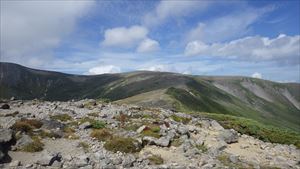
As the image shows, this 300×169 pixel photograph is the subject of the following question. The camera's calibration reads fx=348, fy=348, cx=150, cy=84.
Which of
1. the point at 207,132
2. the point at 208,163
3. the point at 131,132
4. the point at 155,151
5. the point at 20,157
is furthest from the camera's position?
the point at 207,132

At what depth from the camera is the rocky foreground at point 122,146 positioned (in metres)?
26.9

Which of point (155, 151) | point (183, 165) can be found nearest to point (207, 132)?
point (155, 151)

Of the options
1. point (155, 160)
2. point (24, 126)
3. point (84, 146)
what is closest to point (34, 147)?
point (84, 146)

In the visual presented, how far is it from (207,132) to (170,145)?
1120 centimetres

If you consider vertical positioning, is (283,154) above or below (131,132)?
below

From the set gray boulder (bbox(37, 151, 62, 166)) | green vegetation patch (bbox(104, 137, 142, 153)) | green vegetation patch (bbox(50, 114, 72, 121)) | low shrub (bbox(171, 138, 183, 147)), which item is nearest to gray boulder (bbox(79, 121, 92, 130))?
green vegetation patch (bbox(50, 114, 72, 121))

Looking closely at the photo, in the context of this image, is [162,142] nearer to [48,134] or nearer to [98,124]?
[98,124]

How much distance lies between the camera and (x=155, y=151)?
3195cm

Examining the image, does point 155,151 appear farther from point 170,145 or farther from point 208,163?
point 208,163

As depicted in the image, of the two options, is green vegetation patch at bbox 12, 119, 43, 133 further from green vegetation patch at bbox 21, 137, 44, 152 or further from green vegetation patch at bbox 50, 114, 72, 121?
green vegetation patch at bbox 50, 114, 72, 121

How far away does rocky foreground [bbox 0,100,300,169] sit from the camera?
2686 cm

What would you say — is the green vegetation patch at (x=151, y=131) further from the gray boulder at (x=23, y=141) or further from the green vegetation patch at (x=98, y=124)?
the gray boulder at (x=23, y=141)

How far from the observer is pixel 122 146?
100ft

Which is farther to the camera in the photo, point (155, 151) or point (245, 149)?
point (245, 149)
